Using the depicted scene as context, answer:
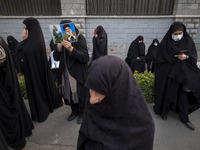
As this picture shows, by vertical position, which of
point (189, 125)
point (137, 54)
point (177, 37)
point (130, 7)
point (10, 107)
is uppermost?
point (130, 7)

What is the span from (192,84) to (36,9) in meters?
9.36

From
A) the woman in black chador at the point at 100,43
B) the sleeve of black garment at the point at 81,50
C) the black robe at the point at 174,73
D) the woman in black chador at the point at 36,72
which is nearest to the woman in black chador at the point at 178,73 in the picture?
the black robe at the point at 174,73

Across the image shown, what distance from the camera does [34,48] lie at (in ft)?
9.65

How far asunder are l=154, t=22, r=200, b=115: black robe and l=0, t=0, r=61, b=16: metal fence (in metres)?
7.60

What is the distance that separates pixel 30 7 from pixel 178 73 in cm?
934

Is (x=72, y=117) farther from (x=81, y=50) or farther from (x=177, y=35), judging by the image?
(x=177, y=35)

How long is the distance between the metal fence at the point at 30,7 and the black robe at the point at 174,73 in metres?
7.60

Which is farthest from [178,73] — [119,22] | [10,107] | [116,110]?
[119,22]

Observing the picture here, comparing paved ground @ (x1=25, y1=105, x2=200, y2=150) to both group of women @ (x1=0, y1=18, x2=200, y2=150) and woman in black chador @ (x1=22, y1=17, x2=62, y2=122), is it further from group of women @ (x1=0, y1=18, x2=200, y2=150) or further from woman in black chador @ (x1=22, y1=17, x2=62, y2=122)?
woman in black chador @ (x1=22, y1=17, x2=62, y2=122)

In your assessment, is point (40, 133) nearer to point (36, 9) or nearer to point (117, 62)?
point (117, 62)

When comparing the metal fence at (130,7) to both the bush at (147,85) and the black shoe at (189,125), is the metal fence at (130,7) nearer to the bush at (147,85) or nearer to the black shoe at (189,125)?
the bush at (147,85)

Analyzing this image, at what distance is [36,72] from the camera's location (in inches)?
122

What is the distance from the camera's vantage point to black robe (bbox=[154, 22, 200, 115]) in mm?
2896

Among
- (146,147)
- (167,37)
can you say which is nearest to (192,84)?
(167,37)
